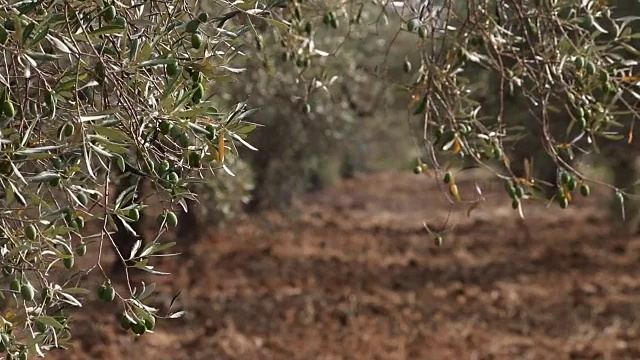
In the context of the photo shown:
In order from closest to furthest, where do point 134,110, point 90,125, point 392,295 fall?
point 90,125 → point 134,110 → point 392,295

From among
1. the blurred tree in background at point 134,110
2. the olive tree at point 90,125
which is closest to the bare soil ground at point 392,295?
the blurred tree in background at point 134,110

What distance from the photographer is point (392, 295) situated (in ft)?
37.8

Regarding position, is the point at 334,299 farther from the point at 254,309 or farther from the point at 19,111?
the point at 19,111

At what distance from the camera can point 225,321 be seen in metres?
9.98

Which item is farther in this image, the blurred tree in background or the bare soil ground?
the bare soil ground

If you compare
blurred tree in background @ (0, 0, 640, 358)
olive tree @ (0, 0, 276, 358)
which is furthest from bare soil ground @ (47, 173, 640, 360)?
olive tree @ (0, 0, 276, 358)

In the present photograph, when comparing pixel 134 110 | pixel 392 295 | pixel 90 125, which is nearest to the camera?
pixel 90 125

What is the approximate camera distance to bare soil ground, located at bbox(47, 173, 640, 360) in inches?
354

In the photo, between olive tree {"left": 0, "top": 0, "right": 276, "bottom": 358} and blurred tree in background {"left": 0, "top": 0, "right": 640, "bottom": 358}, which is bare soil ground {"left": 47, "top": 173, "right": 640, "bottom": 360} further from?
olive tree {"left": 0, "top": 0, "right": 276, "bottom": 358}

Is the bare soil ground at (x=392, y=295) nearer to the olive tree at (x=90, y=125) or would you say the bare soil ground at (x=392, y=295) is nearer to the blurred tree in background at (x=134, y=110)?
the blurred tree in background at (x=134, y=110)

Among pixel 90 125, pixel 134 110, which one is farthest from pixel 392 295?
pixel 90 125

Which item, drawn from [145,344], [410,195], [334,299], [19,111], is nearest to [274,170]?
[334,299]

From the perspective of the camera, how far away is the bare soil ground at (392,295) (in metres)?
8.98

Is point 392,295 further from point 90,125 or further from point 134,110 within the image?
point 90,125
